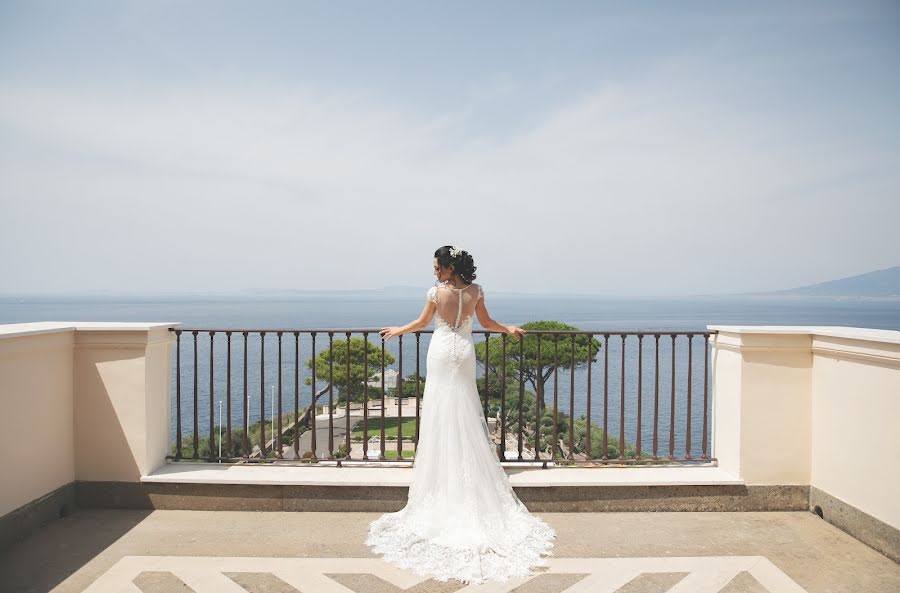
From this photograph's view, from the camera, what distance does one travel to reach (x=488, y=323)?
3955 millimetres

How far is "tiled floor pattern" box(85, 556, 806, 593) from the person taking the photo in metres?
2.85

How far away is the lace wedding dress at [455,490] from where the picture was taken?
3283 mm

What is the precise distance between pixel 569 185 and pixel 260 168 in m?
81.4

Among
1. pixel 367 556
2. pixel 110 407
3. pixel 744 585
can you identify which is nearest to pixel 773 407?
pixel 744 585

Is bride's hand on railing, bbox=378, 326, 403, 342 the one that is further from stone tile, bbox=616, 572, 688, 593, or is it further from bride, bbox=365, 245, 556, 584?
stone tile, bbox=616, 572, 688, 593

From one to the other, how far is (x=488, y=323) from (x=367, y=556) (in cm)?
168

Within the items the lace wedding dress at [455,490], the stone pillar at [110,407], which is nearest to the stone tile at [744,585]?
the lace wedding dress at [455,490]

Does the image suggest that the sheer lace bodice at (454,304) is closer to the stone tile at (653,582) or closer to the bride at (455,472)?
the bride at (455,472)

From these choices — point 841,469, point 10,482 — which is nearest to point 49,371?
point 10,482

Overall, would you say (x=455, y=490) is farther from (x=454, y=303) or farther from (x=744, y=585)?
(x=744, y=585)

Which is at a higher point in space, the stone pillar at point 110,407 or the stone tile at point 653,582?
the stone pillar at point 110,407

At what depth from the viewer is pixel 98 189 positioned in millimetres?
149625

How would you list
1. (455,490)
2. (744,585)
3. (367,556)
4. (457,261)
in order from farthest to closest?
(457,261)
(455,490)
(367,556)
(744,585)

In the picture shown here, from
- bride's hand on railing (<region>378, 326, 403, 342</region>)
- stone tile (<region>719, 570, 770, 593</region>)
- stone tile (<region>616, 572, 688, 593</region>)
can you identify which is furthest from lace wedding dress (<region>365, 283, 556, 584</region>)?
stone tile (<region>719, 570, 770, 593</region>)
